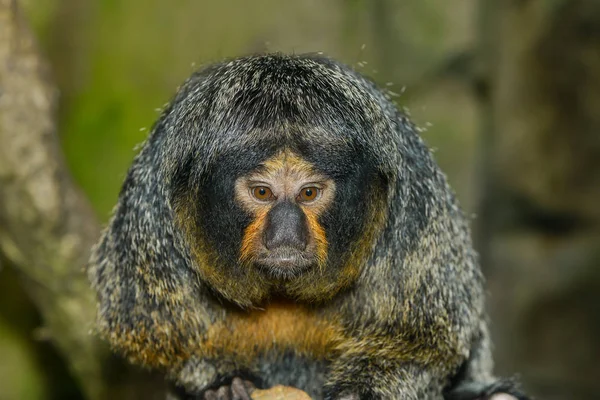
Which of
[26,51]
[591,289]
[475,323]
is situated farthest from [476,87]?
[26,51]

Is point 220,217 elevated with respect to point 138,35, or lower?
lower

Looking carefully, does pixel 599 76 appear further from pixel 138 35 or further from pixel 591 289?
pixel 138 35

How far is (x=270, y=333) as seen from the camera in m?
4.53

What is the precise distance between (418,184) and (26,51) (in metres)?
2.73

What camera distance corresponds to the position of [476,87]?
8266mm

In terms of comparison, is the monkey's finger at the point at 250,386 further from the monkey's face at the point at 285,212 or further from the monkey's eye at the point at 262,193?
the monkey's eye at the point at 262,193

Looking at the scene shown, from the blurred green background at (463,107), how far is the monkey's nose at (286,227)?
3.09 metres

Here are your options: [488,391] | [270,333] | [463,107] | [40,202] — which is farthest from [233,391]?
[463,107]

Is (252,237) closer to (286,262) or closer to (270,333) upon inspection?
(286,262)

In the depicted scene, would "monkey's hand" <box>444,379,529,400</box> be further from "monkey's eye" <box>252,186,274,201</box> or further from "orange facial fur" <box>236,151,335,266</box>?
"monkey's eye" <box>252,186,274,201</box>

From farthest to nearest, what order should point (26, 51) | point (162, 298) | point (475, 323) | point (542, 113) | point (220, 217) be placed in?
1. point (542, 113)
2. point (26, 51)
3. point (475, 323)
4. point (162, 298)
5. point (220, 217)

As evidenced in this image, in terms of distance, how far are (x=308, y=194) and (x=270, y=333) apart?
39.3 inches

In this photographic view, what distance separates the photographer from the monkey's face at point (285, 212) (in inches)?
151

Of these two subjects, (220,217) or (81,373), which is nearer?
(220,217)
